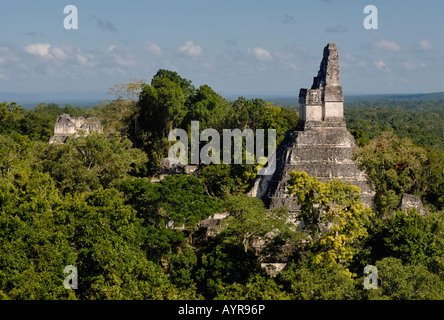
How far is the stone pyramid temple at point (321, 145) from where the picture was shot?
2397 cm

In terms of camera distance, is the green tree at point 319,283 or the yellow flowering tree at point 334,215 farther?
the yellow flowering tree at point 334,215

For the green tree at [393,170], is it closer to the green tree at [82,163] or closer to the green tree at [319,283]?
the green tree at [319,283]

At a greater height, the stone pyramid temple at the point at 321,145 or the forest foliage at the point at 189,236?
the stone pyramid temple at the point at 321,145

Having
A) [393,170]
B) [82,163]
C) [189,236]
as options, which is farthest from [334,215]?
[82,163]

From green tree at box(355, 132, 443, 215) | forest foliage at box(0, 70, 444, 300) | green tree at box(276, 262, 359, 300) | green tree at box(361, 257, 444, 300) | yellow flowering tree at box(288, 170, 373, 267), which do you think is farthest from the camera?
green tree at box(355, 132, 443, 215)

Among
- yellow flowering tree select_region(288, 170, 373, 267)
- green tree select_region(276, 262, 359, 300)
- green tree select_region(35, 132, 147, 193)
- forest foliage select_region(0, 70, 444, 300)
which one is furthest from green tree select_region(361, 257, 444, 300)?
green tree select_region(35, 132, 147, 193)

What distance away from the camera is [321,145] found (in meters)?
24.8

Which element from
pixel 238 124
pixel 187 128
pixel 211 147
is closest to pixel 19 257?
pixel 211 147

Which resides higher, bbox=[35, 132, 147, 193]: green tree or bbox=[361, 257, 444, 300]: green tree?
bbox=[35, 132, 147, 193]: green tree

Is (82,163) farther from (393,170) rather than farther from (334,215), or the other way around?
(393,170)

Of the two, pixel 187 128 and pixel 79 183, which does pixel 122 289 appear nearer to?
pixel 79 183

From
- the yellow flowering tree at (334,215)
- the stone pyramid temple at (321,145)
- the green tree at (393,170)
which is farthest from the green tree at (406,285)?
the green tree at (393,170)

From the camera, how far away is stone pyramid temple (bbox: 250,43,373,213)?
2397cm

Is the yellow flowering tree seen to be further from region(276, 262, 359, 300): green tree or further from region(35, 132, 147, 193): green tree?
region(35, 132, 147, 193): green tree
